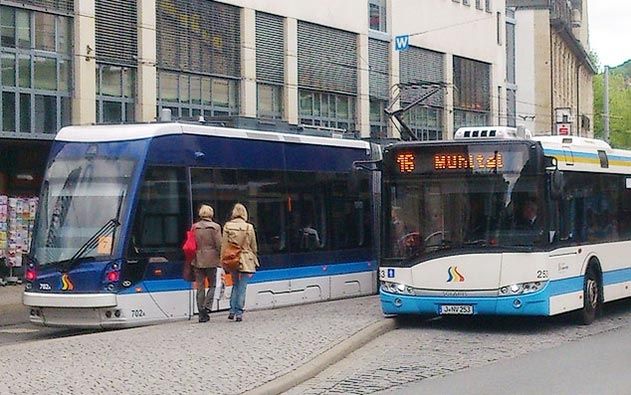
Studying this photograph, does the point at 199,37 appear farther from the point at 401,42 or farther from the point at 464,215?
the point at 464,215

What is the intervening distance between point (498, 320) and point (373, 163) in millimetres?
3201

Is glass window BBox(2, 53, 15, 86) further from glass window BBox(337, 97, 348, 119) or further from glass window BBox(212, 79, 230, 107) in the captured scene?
glass window BBox(337, 97, 348, 119)

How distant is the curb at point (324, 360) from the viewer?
11.4 metres

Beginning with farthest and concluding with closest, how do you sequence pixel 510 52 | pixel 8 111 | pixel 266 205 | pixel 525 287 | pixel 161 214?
1. pixel 510 52
2. pixel 8 111
3. pixel 266 205
4. pixel 161 214
5. pixel 525 287

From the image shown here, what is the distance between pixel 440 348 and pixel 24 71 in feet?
49.9

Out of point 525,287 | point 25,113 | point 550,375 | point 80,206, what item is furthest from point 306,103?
point 550,375

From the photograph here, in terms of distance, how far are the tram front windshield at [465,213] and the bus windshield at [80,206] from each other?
3.98 m

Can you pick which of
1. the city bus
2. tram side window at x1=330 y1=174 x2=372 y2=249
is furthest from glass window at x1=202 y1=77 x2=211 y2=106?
the city bus

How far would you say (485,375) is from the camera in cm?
1279

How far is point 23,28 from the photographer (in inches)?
1062

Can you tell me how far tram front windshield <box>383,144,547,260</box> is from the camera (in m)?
16.2

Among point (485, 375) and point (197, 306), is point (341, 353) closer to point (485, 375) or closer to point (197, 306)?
point (485, 375)

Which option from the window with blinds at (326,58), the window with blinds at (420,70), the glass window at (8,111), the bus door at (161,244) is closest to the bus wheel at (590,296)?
the bus door at (161,244)

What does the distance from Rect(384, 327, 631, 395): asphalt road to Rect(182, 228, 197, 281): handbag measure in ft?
17.3
